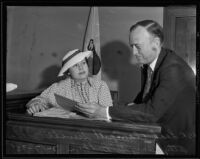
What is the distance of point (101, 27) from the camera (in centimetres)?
164

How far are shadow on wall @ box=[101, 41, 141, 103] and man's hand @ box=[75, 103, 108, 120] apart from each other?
121 mm

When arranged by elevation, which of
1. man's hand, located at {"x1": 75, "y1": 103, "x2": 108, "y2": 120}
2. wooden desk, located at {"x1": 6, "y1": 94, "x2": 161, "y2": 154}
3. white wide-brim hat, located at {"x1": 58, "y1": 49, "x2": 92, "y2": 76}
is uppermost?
white wide-brim hat, located at {"x1": 58, "y1": 49, "x2": 92, "y2": 76}

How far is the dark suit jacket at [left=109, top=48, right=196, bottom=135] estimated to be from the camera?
1565 mm

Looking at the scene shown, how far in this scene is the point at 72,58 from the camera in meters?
1.61

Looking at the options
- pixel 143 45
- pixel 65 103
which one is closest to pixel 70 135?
pixel 65 103

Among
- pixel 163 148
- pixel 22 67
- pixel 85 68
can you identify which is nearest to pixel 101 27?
pixel 85 68

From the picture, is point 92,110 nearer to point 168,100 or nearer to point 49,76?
point 49,76

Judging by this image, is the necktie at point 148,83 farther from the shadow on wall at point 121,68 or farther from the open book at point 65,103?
the open book at point 65,103

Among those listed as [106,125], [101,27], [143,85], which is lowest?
[106,125]

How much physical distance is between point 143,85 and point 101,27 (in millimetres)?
395

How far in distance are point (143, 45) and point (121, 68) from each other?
17 centimetres

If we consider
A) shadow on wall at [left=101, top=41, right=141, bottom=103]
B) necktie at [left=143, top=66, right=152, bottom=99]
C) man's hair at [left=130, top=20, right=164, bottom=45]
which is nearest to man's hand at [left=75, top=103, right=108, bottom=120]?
shadow on wall at [left=101, top=41, right=141, bottom=103]

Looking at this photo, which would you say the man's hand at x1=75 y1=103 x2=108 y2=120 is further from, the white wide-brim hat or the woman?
the white wide-brim hat

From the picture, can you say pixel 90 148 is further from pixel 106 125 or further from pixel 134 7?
pixel 134 7
